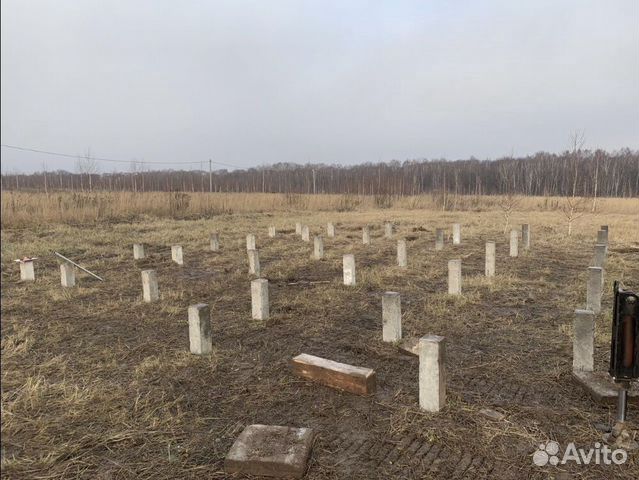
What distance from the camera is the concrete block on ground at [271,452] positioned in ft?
8.11

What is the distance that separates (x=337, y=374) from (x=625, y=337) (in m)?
1.88

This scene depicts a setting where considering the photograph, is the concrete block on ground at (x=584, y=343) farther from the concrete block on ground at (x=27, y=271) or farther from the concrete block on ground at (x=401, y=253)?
the concrete block on ground at (x=27, y=271)

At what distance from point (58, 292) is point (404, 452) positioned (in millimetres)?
6180

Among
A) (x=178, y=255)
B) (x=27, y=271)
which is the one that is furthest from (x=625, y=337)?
(x=27, y=271)

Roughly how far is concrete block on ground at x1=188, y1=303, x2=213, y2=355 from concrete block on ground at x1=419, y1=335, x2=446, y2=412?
2.09 m

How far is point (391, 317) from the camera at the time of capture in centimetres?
458

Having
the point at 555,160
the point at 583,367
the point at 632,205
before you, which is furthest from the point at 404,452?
the point at 555,160

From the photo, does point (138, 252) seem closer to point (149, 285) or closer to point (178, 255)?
point (178, 255)

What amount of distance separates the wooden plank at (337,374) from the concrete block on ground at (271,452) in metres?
0.69

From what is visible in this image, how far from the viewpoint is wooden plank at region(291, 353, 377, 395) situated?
3.37 m

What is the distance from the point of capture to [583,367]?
12.2 feet

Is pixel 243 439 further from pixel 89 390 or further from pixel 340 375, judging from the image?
pixel 89 390

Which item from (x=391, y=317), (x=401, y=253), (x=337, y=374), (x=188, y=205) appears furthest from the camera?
(x=188, y=205)

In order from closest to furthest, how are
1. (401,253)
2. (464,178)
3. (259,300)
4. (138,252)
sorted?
(259,300) → (401,253) → (138,252) → (464,178)
